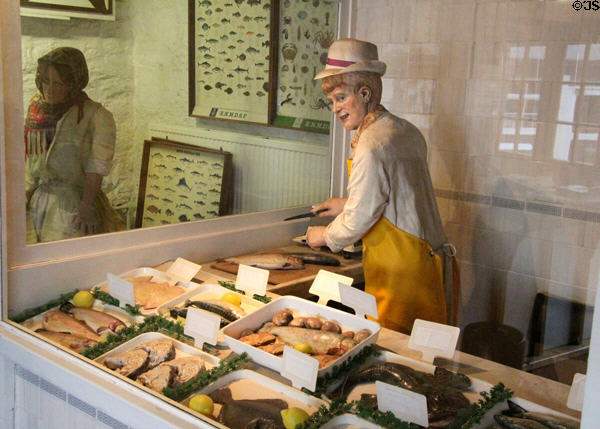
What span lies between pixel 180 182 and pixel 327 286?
2.79ft

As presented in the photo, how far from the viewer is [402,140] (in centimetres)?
226

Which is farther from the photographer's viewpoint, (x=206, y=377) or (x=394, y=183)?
(x=394, y=183)

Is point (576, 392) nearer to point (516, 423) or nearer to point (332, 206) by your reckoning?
point (516, 423)

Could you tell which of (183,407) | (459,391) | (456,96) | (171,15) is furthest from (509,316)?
(171,15)

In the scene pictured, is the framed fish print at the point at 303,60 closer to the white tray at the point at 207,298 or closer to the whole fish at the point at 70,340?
the white tray at the point at 207,298

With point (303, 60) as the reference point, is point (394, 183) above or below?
below

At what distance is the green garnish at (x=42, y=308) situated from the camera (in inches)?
88.4

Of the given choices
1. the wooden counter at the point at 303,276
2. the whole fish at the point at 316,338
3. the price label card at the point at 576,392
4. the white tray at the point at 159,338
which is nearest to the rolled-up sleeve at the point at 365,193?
the wooden counter at the point at 303,276

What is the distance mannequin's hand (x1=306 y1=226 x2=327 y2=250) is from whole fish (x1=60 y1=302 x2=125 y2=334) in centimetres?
83

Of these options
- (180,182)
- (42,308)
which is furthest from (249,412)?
(180,182)

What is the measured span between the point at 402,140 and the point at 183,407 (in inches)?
45.4

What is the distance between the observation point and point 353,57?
7.72 ft

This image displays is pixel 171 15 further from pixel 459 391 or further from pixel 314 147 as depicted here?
pixel 459 391

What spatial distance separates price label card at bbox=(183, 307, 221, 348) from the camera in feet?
6.21
